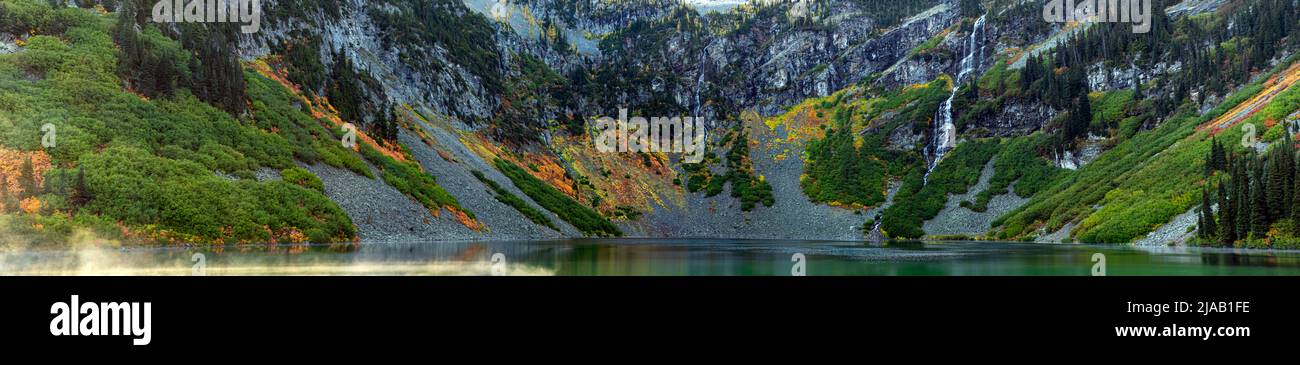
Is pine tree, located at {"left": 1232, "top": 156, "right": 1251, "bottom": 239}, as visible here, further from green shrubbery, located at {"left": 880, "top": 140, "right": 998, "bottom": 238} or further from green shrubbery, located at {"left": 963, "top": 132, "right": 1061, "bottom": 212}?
green shrubbery, located at {"left": 963, "top": 132, "right": 1061, "bottom": 212}

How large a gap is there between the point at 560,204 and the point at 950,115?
307 ft

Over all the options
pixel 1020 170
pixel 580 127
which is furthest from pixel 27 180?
pixel 1020 170

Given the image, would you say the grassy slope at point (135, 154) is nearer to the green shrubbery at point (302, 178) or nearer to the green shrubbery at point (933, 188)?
the green shrubbery at point (302, 178)

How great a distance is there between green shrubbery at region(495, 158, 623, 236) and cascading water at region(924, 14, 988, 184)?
66679 mm

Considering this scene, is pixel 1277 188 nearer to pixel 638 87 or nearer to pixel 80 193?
pixel 80 193

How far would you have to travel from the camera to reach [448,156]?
94.2m

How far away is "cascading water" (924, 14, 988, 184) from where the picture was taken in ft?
478

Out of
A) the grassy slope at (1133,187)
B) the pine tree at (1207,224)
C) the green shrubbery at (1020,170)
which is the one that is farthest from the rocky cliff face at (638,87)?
the pine tree at (1207,224)

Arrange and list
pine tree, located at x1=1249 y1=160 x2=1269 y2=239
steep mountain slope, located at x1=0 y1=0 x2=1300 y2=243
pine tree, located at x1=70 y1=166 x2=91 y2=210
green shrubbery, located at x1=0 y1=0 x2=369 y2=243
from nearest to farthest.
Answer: pine tree, located at x1=70 y1=166 x2=91 y2=210, green shrubbery, located at x1=0 y1=0 x2=369 y2=243, steep mountain slope, located at x1=0 y1=0 x2=1300 y2=243, pine tree, located at x1=1249 y1=160 x2=1269 y2=239

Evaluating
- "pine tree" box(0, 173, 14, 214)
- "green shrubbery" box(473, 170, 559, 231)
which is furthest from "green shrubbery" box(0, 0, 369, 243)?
"green shrubbery" box(473, 170, 559, 231)

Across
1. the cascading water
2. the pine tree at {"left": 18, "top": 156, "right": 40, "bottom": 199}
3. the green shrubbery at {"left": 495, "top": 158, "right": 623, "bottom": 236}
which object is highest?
the cascading water

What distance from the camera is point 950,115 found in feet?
503
